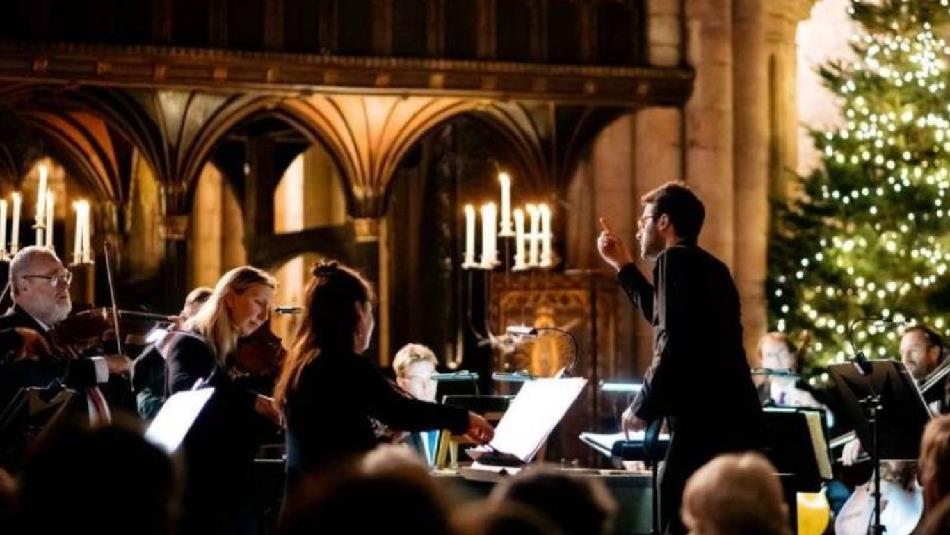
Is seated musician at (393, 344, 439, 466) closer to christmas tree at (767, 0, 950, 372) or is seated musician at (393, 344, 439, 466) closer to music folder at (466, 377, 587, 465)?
music folder at (466, 377, 587, 465)

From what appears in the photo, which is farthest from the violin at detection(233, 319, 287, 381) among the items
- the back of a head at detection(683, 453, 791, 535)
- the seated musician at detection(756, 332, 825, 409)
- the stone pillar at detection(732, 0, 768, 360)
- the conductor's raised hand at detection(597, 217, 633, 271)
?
the stone pillar at detection(732, 0, 768, 360)

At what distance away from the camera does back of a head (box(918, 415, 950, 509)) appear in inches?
234

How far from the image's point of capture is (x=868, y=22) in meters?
17.1

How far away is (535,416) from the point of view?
866cm

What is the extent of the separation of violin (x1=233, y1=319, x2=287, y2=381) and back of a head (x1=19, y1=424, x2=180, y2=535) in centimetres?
674

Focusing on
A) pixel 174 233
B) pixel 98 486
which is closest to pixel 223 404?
pixel 98 486

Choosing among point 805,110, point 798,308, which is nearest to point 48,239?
point 798,308

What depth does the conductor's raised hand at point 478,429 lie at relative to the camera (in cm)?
A: 773

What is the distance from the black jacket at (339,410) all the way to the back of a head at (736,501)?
93.9 inches

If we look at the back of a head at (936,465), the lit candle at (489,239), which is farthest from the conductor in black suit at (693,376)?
the lit candle at (489,239)

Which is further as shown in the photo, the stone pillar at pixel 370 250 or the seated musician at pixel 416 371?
the stone pillar at pixel 370 250

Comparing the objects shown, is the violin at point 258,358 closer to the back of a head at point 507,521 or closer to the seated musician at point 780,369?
the seated musician at point 780,369

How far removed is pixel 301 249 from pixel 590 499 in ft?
58.2

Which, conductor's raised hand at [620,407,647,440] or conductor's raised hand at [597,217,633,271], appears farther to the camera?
conductor's raised hand at [597,217,633,271]
